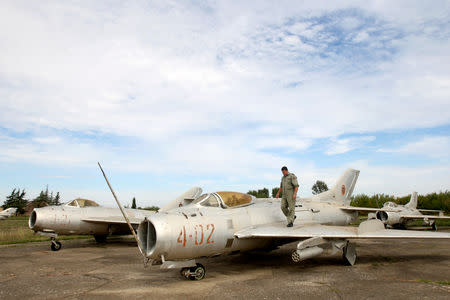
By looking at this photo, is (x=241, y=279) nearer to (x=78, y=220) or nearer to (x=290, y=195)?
(x=290, y=195)

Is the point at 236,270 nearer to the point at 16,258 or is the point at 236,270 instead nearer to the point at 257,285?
the point at 257,285

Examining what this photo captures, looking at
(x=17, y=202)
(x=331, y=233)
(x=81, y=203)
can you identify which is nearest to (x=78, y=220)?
(x=81, y=203)

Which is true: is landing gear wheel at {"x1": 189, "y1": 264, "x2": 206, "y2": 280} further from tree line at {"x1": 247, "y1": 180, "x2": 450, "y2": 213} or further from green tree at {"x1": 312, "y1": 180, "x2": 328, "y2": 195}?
green tree at {"x1": 312, "y1": 180, "x2": 328, "y2": 195}

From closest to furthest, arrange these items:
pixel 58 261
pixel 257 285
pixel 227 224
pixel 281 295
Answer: pixel 281 295 → pixel 257 285 → pixel 227 224 → pixel 58 261

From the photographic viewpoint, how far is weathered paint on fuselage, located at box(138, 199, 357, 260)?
5.89m

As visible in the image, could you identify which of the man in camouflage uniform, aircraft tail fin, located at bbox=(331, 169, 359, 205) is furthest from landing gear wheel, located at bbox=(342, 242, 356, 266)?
aircraft tail fin, located at bbox=(331, 169, 359, 205)

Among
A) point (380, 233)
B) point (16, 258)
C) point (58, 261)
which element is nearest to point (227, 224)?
point (380, 233)

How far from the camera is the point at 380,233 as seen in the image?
783 centimetres

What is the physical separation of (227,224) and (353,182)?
857 centimetres

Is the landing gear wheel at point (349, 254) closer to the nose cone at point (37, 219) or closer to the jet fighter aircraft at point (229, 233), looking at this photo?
the jet fighter aircraft at point (229, 233)

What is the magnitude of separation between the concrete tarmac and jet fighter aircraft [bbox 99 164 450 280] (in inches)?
21.2

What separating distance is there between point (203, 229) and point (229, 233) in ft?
2.95

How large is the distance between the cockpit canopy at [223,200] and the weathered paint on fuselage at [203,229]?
137 mm

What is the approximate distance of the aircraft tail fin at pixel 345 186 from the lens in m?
12.9
